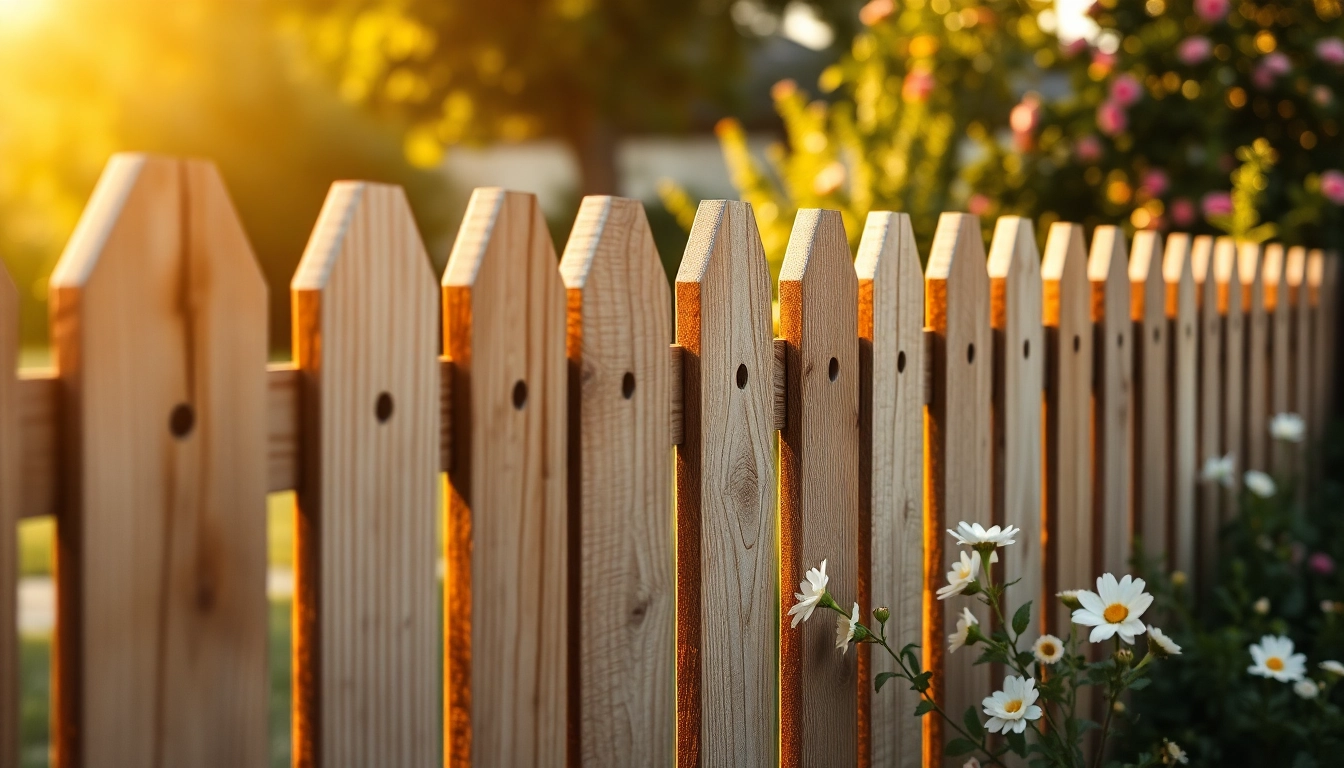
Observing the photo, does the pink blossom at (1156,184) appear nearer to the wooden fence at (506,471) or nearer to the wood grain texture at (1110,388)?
the wood grain texture at (1110,388)

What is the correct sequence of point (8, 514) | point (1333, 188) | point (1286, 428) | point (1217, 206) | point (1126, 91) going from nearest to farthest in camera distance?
point (8, 514), point (1286, 428), point (1333, 188), point (1217, 206), point (1126, 91)

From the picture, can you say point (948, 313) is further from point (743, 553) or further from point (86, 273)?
point (86, 273)

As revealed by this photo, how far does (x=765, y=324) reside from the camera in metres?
1.50

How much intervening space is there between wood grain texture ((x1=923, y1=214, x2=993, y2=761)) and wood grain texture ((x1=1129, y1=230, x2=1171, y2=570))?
83 cm

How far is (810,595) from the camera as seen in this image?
1441mm

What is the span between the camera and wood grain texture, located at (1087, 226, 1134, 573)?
2.42 m

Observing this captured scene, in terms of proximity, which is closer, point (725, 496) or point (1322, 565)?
point (725, 496)

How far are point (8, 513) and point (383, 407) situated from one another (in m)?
0.32

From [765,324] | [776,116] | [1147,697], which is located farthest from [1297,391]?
[776,116]

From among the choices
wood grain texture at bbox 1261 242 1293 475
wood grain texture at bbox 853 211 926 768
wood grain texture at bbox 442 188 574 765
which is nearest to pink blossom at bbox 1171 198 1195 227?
wood grain texture at bbox 1261 242 1293 475

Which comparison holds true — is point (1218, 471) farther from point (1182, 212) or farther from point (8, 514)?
point (8, 514)

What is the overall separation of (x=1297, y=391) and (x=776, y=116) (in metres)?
16.3

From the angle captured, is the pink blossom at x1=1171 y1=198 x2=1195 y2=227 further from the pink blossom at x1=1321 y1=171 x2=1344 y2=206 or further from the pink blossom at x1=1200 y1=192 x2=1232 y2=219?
the pink blossom at x1=1321 y1=171 x2=1344 y2=206

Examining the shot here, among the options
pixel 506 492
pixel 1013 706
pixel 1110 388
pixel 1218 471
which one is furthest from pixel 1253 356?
pixel 506 492
